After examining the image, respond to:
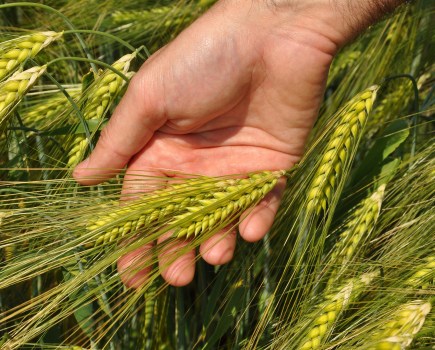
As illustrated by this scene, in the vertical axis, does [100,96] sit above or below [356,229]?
above

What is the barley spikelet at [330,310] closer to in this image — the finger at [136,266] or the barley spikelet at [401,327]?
the barley spikelet at [401,327]

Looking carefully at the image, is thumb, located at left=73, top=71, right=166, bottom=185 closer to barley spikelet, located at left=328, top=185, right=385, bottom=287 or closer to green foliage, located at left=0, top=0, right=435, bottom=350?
green foliage, located at left=0, top=0, right=435, bottom=350

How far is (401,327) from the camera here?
37.2 inches

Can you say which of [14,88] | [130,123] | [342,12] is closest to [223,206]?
[130,123]

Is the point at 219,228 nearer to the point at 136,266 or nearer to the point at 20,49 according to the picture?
the point at 136,266

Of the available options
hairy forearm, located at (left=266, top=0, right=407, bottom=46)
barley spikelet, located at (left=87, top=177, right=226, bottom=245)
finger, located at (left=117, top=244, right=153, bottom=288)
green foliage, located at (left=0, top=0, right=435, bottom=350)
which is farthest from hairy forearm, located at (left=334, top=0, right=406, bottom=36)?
finger, located at (left=117, top=244, right=153, bottom=288)

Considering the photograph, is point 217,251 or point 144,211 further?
point 217,251

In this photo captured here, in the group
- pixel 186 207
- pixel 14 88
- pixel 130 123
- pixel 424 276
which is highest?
pixel 14 88

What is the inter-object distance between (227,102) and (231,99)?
11 millimetres

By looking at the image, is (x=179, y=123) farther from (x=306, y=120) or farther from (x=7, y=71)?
(x=7, y=71)

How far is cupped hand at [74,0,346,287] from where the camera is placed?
1.28 metres

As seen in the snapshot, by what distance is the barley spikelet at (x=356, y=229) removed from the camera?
1213 mm

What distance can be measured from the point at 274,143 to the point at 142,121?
276 millimetres

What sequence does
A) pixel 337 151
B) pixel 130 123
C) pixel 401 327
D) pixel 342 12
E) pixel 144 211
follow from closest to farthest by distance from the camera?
pixel 401 327 < pixel 144 211 < pixel 337 151 < pixel 130 123 < pixel 342 12
